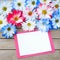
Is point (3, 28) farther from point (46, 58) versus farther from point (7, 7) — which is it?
point (46, 58)

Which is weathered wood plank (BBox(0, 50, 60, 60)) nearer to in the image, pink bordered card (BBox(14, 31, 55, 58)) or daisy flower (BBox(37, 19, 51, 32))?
pink bordered card (BBox(14, 31, 55, 58))

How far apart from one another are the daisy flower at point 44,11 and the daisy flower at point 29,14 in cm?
2

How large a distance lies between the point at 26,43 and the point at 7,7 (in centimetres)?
21

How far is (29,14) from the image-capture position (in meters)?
0.90

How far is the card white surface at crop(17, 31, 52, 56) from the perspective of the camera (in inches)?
33.9

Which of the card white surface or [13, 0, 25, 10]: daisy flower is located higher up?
[13, 0, 25, 10]: daisy flower

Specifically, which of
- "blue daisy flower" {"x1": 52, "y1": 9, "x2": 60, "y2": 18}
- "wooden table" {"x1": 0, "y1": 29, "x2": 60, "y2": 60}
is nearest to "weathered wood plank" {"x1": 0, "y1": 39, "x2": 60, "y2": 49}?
"wooden table" {"x1": 0, "y1": 29, "x2": 60, "y2": 60}

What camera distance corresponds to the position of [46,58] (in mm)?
855

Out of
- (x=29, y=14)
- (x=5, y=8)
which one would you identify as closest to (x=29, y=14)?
(x=29, y=14)

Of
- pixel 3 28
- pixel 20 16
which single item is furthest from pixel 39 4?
pixel 3 28

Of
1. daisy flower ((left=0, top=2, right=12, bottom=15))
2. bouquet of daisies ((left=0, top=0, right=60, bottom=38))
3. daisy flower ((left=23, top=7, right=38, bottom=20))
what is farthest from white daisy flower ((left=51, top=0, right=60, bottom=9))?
daisy flower ((left=0, top=2, right=12, bottom=15))

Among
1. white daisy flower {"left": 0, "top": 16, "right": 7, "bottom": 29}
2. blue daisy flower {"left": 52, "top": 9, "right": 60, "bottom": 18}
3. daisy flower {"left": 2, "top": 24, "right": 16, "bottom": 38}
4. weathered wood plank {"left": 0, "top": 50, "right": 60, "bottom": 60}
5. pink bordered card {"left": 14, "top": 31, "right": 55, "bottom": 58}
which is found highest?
blue daisy flower {"left": 52, "top": 9, "right": 60, "bottom": 18}

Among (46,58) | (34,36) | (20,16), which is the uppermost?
(20,16)

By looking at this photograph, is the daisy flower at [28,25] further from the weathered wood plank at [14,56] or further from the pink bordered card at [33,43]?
the weathered wood plank at [14,56]
